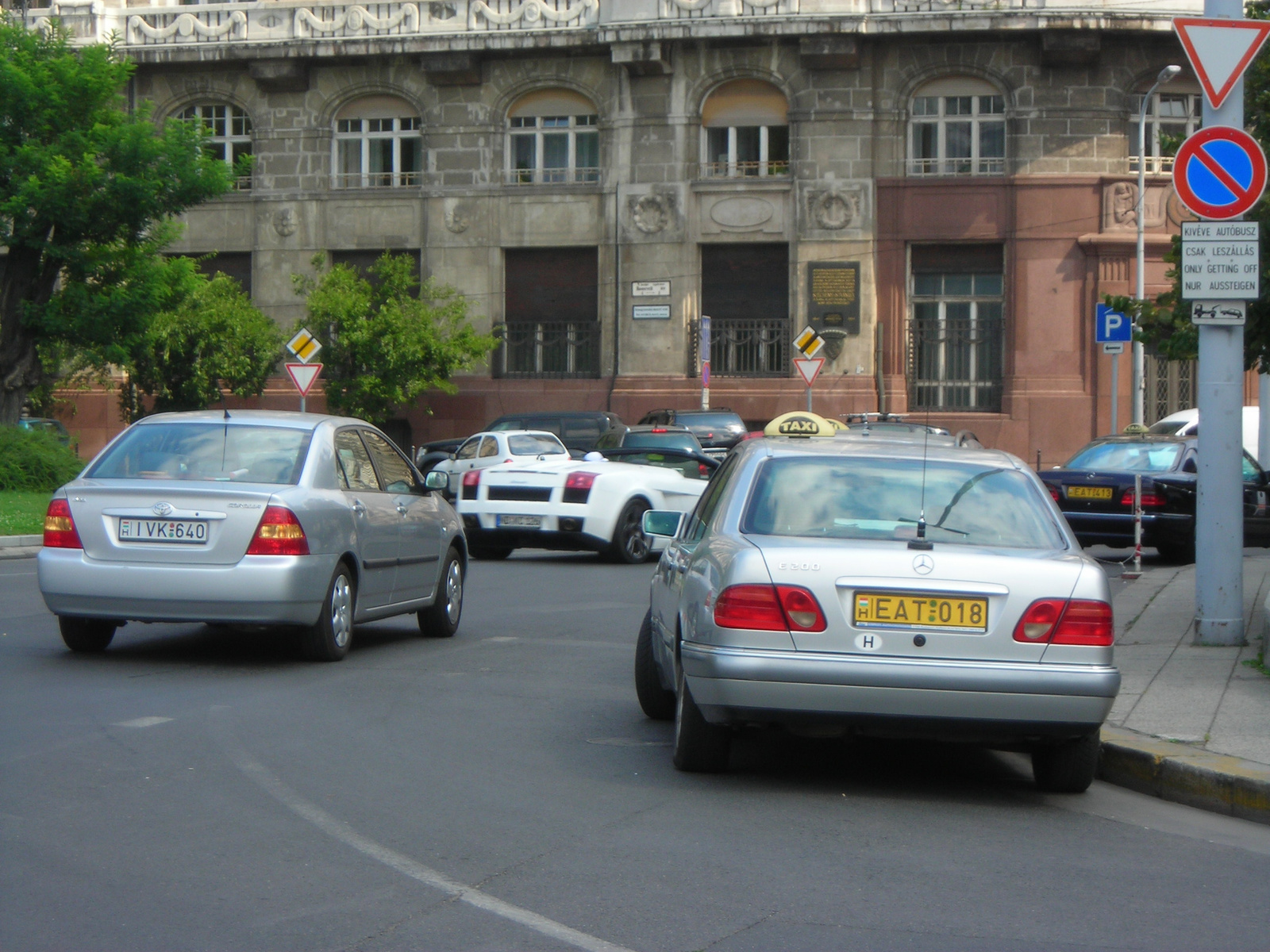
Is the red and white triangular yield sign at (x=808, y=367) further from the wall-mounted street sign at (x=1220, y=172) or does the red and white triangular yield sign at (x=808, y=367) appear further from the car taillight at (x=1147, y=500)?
the wall-mounted street sign at (x=1220, y=172)

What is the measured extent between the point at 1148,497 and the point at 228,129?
28.0 meters

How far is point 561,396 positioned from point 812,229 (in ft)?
22.3

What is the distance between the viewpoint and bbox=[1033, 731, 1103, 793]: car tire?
657cm

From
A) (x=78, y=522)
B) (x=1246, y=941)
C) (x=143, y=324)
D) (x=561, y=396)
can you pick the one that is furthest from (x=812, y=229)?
(x=1246, y=941)

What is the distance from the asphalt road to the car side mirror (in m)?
0.94

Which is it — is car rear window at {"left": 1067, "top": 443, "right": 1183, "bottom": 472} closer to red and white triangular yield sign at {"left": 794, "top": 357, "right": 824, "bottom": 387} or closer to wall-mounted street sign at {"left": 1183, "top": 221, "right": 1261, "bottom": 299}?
wall-mounted street sign at {"left": 1183, "top": 221, "right": 1261, "bottom": 299}

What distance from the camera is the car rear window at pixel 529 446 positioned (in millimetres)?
25812

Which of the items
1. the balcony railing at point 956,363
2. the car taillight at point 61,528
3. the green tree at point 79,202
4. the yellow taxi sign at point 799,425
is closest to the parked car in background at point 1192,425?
the balcony railing at point 956,363

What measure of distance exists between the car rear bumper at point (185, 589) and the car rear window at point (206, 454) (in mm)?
589

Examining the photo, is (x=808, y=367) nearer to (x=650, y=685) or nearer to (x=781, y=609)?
(x=650, y=685)

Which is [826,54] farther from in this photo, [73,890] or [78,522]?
[73,890]

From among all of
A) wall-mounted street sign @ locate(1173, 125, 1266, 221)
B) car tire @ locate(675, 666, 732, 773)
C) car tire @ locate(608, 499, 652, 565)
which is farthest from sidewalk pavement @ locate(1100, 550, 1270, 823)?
car tire @ locate(608, 499, 652, 565)

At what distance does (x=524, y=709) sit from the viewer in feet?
27.5

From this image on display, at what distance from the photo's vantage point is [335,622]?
979 centimetres
